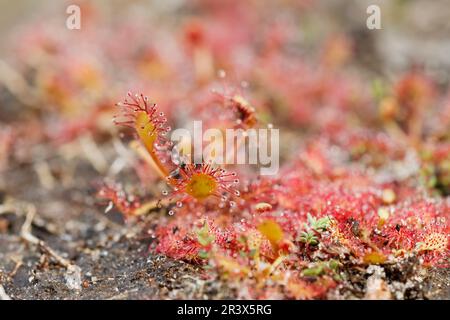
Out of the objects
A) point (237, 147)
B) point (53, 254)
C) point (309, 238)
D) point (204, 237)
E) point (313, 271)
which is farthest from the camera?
point (237, 147)

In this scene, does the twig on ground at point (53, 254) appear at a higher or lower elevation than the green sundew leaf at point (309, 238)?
lower

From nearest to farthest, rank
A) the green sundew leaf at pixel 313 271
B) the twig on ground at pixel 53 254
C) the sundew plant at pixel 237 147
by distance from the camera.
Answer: the green sundew leaf at pixel 313 271 → the sundew plant at pixel 237 147 → the twig on ground at pixel 53 254

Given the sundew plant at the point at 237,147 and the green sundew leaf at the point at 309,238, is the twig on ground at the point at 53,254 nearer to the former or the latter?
the sundew plant at the point at 237,147

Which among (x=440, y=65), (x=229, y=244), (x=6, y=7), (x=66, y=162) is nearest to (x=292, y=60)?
(x=440, y=65)

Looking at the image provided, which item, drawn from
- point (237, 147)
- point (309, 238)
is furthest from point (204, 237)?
point (237, 147)

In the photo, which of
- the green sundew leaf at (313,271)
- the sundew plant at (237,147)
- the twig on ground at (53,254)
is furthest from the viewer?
the twig on ground at (53,254)

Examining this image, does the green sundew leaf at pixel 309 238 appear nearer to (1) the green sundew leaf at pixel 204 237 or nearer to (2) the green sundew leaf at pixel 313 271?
(2) the green sundew leaf at pixel 313 271

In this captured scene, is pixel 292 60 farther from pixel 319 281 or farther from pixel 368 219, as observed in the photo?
pixel 319 281

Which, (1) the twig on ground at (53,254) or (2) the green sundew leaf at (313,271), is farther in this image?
(1) the twig on ground at (53,254)

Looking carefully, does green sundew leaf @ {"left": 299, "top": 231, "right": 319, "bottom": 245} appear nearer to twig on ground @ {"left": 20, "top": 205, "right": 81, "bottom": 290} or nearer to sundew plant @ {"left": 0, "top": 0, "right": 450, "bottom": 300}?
sundew plant @ {"left": 0, "top": 0, "right": 450, "bottom": 300}

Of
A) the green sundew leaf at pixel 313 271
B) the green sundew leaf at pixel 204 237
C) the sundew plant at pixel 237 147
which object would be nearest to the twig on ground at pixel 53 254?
the sundew plant at pixel 237 147

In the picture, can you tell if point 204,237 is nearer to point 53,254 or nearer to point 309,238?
Answer: point 309,238
